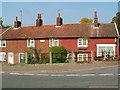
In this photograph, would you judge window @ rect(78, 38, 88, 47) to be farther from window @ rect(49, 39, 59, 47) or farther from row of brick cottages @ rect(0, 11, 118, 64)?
window @ rect(49, 39, 59, 47)

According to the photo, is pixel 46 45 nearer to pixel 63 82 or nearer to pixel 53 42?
pixel 53 42

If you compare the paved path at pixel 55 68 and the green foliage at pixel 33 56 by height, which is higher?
the green foliage at pixel 33 56

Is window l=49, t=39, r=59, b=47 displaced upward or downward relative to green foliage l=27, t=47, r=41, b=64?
upward

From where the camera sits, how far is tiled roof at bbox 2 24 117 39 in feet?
141

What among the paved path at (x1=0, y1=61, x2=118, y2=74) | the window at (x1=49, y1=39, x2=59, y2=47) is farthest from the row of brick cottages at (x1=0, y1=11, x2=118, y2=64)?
the paved path at (x1=0, y1=61, x2=118, y2=74)

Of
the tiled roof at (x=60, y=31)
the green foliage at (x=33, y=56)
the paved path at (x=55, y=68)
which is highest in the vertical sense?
the tiled roof at (x=60, y=31)

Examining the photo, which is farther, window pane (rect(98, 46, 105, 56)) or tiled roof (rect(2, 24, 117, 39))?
tiled roof (rect(2, 24, 117, 39))

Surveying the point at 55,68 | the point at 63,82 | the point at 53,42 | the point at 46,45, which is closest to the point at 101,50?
the point at 53,42

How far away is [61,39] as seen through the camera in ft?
144

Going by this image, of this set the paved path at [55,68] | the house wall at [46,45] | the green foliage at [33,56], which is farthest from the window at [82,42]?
the paved path at [55,68]

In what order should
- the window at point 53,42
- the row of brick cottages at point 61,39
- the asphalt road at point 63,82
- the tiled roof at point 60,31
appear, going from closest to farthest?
the asphalt road at point 63,82
the row of brick cottages at point 61,39
the tiled roof at point 60,31
the window at point 53,42

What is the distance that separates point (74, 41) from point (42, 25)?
796cm

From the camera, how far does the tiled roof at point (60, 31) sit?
4289cm

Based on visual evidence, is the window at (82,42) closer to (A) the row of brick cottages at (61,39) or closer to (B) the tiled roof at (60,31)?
(A) the row of brick cottages at (61,39)
